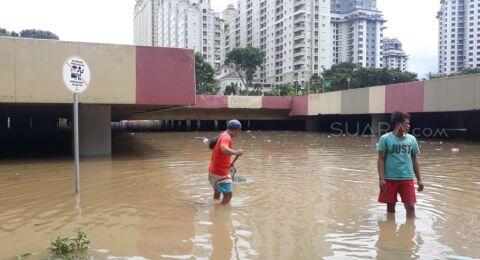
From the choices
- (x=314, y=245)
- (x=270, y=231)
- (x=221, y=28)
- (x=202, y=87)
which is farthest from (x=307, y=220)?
(x=221, y=28)

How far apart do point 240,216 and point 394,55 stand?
522 feet

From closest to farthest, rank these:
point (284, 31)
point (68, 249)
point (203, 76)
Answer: point (68, 249) → point (203, 76) → point (284, 31)

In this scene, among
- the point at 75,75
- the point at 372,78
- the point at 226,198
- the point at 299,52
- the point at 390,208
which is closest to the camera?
the point at 390,208

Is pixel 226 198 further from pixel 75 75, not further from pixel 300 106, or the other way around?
pixel 300 106

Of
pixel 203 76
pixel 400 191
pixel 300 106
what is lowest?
pixel 400 191

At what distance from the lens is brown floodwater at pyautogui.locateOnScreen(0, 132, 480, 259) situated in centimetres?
525

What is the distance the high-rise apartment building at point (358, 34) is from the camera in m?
145

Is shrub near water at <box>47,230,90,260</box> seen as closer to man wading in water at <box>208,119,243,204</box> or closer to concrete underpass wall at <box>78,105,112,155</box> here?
man wading in water at <box>208,119,243,204</box>

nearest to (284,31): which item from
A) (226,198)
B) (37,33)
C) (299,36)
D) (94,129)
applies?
(299,36)

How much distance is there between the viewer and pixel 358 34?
144250mm

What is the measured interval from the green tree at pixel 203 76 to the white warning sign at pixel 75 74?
78.5m

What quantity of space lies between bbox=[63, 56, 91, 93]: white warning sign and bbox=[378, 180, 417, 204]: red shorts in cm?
518

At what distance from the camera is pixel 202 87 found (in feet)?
292

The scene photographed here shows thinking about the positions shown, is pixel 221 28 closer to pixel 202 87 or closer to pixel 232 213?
pixel 202 87
